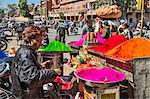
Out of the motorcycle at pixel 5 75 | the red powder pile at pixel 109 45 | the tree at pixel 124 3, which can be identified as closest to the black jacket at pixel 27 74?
the red powder pile at pixel 109 45

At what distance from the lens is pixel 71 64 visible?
5.99 meters

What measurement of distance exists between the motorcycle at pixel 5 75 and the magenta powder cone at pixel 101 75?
1.81 m

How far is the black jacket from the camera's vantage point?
2.99 metres

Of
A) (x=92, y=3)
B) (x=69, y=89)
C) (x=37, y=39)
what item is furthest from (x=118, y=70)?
(x=92, y=3)

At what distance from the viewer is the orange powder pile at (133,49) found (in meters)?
4.69

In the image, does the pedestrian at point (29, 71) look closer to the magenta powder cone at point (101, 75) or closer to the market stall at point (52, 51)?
the magenta powder cone at point (101, 75)

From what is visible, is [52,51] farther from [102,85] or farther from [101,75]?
[102,85]

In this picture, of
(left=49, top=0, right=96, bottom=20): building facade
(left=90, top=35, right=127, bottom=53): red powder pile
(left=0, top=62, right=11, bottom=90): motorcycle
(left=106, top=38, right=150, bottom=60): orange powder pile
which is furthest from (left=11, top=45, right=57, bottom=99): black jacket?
(left=49, top=0, right=96, bottom=20): building facade

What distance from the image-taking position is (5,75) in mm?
5527

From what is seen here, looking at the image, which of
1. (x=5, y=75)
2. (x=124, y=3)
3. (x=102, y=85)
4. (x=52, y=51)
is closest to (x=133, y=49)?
(x=102, y=85)

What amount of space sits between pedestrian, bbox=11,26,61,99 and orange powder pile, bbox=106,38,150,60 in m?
1.67

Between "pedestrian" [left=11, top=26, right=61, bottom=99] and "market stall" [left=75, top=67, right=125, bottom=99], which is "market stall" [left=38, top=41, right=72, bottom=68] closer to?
"market stall" [left=75, top=67, right=125, bottom=99]

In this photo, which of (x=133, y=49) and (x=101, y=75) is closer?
(x=101, y=75)

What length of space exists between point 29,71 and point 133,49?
227 centimetres
